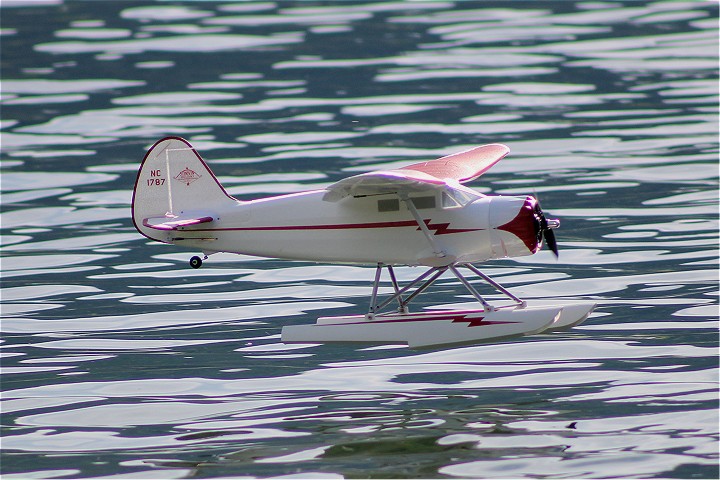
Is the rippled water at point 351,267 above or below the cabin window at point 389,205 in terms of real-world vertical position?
below

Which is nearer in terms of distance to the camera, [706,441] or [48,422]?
[706,441]

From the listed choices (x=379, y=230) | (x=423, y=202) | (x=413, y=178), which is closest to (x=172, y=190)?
(x=379, y=230)

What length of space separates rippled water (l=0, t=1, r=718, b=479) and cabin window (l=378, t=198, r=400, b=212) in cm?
197

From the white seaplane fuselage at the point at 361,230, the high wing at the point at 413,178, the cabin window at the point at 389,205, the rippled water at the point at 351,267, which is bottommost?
the rippled water at the point at 351,267

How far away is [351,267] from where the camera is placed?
67.1 feet

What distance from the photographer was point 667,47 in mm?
39938

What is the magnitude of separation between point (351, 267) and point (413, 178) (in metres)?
7.73

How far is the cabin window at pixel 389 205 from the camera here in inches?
540

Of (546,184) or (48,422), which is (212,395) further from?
(546,184)

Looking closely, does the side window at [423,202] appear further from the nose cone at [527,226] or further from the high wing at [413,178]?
the nose cone at [527,226]

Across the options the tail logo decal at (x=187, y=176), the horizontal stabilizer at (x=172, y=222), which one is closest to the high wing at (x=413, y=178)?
the horizontal stabilizer at (x=172, y=222)

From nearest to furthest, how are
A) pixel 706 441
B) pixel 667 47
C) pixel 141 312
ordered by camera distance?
pixel 706 441, pixel 141 312, pixel 667 47

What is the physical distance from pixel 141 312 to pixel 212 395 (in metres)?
4.39

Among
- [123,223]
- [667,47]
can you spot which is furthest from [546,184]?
[667,47]
